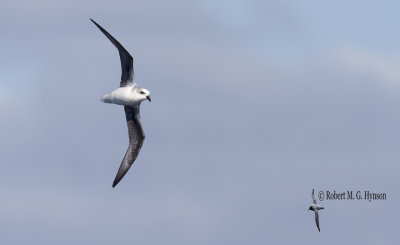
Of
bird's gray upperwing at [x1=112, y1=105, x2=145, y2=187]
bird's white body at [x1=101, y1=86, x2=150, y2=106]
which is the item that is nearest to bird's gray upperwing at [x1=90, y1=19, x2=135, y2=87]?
bird's white body at [x1=101, y1=86, x2=150, y2=106]

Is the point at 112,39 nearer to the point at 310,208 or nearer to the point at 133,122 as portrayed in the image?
the point at 133,122

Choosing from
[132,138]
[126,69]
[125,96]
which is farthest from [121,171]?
[126,69]

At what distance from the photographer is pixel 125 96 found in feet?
189

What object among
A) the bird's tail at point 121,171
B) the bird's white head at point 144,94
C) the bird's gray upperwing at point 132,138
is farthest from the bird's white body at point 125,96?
the bird's tail at point 121,171

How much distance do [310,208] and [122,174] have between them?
39.6 metres

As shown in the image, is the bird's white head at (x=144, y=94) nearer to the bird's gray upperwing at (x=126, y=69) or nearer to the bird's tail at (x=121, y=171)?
the bird's gray upperwing at (x=126, y=69)

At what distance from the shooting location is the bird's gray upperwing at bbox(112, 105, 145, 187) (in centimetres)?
6362

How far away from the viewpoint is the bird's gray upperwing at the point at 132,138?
209 feet

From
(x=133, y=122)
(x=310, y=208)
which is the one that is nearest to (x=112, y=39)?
(x=133, y=122)

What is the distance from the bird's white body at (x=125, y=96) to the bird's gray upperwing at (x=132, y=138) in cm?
513

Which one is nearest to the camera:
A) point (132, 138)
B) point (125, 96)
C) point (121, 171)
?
point (125, 96)

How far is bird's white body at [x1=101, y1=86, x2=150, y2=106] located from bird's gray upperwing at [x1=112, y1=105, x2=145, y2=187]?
513 centimetres

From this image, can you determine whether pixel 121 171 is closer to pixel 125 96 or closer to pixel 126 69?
pixel 125 96

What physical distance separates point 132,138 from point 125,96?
719 cm
